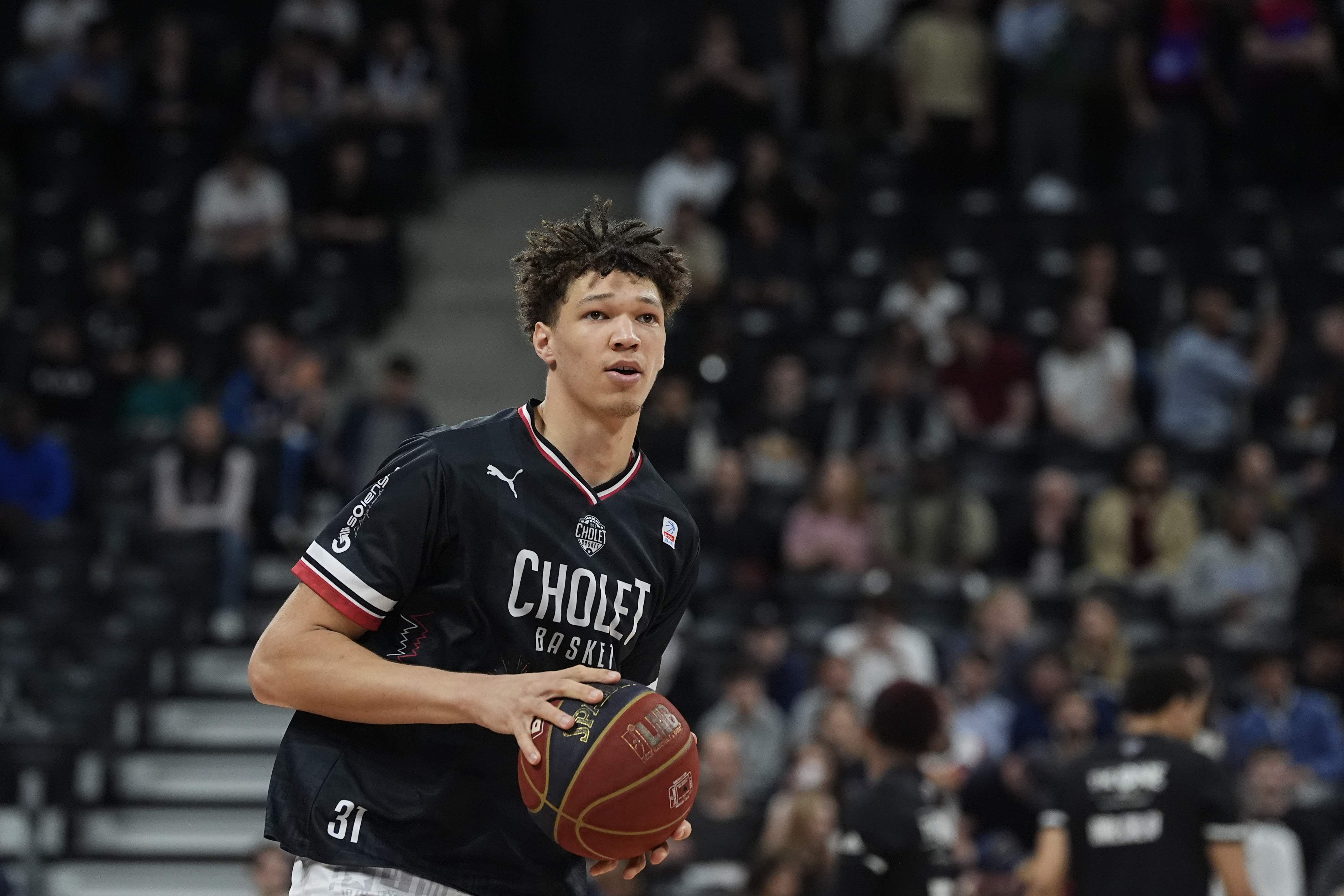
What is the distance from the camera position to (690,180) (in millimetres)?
13859

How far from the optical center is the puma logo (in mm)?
3646

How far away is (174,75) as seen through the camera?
50.0 feet

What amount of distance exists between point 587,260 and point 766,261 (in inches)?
382

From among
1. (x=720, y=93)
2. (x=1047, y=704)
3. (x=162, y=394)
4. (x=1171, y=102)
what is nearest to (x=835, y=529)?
(x=1047, y=704)

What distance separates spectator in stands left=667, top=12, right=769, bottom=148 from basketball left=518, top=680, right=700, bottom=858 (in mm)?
11186

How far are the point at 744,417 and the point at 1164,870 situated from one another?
6.51 metres

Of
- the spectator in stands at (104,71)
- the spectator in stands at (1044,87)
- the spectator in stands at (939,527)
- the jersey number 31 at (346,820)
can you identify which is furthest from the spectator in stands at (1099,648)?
the spectator in stands at (104,71)

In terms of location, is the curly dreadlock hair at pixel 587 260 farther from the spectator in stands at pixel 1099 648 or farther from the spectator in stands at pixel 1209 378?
the spectator in stands at pixel 1209 378

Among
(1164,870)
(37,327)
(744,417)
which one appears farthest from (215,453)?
(1164,870)

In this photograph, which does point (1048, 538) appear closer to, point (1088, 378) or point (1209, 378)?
point (1088, 378)

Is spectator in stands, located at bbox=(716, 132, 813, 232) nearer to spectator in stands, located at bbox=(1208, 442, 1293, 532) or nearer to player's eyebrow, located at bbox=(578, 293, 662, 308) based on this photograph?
spectator in stands, located at bbox=(1208, 442, 1293, 532)

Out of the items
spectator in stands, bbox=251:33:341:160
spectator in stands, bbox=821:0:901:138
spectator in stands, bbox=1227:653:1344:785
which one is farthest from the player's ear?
spectator in stands, bbox=251:33:341:160

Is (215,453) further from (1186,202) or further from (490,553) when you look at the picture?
(490,553)

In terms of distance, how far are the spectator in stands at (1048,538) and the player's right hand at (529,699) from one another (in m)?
Result: 8.15
